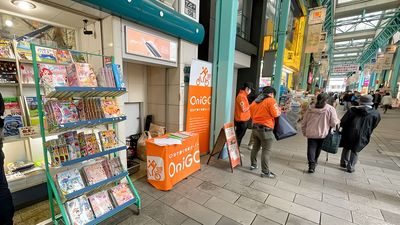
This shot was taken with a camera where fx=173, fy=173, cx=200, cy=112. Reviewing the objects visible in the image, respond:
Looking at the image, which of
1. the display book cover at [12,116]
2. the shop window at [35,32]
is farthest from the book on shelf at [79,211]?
the shop window at [35,32]

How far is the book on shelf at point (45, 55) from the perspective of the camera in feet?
7.22

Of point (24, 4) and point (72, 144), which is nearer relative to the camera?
point (72, 144)

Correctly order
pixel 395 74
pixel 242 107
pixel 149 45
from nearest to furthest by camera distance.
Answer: pixel 149 45 → pixel 242 107 → pixel 395 74

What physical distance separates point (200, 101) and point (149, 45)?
1572 mm

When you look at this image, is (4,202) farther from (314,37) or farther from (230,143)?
(314,37)

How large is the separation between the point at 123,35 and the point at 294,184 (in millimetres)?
3707

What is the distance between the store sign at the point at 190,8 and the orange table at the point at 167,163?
2463mm

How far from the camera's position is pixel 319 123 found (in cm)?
331

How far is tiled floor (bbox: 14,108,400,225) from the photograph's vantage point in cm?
219

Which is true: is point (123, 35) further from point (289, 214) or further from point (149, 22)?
point (289, 214)

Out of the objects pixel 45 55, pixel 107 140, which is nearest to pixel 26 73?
pixel 45 55

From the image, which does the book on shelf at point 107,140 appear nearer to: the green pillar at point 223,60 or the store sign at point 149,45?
the store sign at point 149,45

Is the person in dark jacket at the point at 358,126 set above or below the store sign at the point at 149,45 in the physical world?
below

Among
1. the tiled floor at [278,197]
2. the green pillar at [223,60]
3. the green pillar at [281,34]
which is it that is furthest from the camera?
the green pillar at [281,34]
